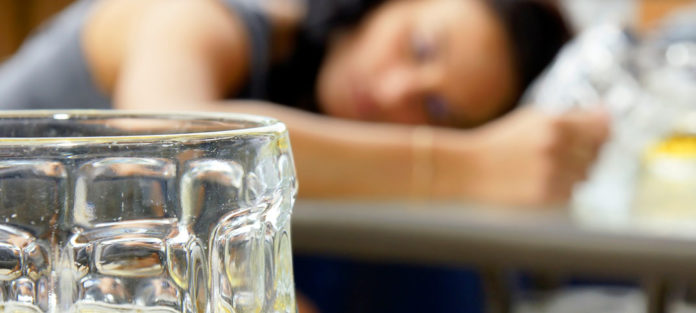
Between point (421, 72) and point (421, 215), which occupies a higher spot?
point (421, 72)

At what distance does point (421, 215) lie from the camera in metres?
0.32

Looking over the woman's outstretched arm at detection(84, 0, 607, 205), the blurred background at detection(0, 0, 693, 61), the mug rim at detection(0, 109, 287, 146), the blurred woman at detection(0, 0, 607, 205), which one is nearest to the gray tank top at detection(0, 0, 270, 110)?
the blurred woman at detection(0, 0, 607, 205)

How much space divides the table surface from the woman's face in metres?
0.41

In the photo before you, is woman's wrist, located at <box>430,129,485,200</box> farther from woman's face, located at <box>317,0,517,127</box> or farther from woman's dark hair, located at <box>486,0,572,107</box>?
woman's dark hair, located at <box>486,0,572,107</box>

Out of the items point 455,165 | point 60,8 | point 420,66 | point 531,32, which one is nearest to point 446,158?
point 455,165

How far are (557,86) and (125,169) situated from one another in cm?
74

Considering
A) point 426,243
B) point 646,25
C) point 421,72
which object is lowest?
point 426,243

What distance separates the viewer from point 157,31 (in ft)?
2.07

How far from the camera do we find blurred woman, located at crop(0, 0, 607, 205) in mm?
522

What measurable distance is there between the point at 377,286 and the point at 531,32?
13.5 inches

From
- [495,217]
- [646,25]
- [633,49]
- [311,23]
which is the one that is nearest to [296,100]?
[311,23]

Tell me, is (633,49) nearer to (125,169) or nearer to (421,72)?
(421,72)

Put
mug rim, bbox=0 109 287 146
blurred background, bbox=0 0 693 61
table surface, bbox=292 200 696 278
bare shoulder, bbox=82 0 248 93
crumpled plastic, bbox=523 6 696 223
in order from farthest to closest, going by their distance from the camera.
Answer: blurred background, bbox=0 0 693 61 → bare shoulder, bbox=82 0 248 93 → crumpled plastic, bbox=523 6 696 223 → table surface, bbox=292 200 696 278 → mug rim, bbox=0 109 287 146

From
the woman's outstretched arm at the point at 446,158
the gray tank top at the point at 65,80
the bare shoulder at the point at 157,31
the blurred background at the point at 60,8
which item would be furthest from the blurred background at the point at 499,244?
the blurred background at the point at 60,8
